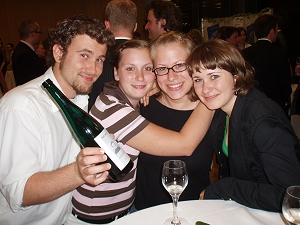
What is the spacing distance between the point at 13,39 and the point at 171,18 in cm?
887

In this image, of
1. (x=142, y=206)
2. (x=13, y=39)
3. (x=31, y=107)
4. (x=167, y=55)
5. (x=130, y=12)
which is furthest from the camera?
(x=13, y=39)

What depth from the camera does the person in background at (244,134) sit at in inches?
46.8

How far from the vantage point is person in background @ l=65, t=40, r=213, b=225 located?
1.45 metres

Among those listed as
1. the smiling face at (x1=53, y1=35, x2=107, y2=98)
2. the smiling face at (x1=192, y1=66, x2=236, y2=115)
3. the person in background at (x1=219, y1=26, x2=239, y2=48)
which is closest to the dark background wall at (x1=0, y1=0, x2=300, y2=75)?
the person in background at (x1=219, y1=26, x2=239, y2=48)

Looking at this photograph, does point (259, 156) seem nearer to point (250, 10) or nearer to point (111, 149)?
point (111, 149)

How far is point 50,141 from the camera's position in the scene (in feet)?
4.64

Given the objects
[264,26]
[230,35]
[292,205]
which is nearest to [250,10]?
[230,35]

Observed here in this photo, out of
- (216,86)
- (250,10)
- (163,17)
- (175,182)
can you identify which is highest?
(250,10)

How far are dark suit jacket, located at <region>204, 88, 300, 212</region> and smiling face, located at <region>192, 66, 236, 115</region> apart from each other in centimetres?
9

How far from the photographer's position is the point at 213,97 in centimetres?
151

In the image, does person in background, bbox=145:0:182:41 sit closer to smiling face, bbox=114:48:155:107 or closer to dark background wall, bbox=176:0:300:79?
smiling face, bbox=114:48:155:107

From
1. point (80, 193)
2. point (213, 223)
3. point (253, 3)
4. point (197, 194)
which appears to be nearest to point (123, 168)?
point (213, 223)

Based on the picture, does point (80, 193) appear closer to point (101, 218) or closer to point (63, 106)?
point (101, 218)

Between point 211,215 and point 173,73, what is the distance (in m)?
0.86
